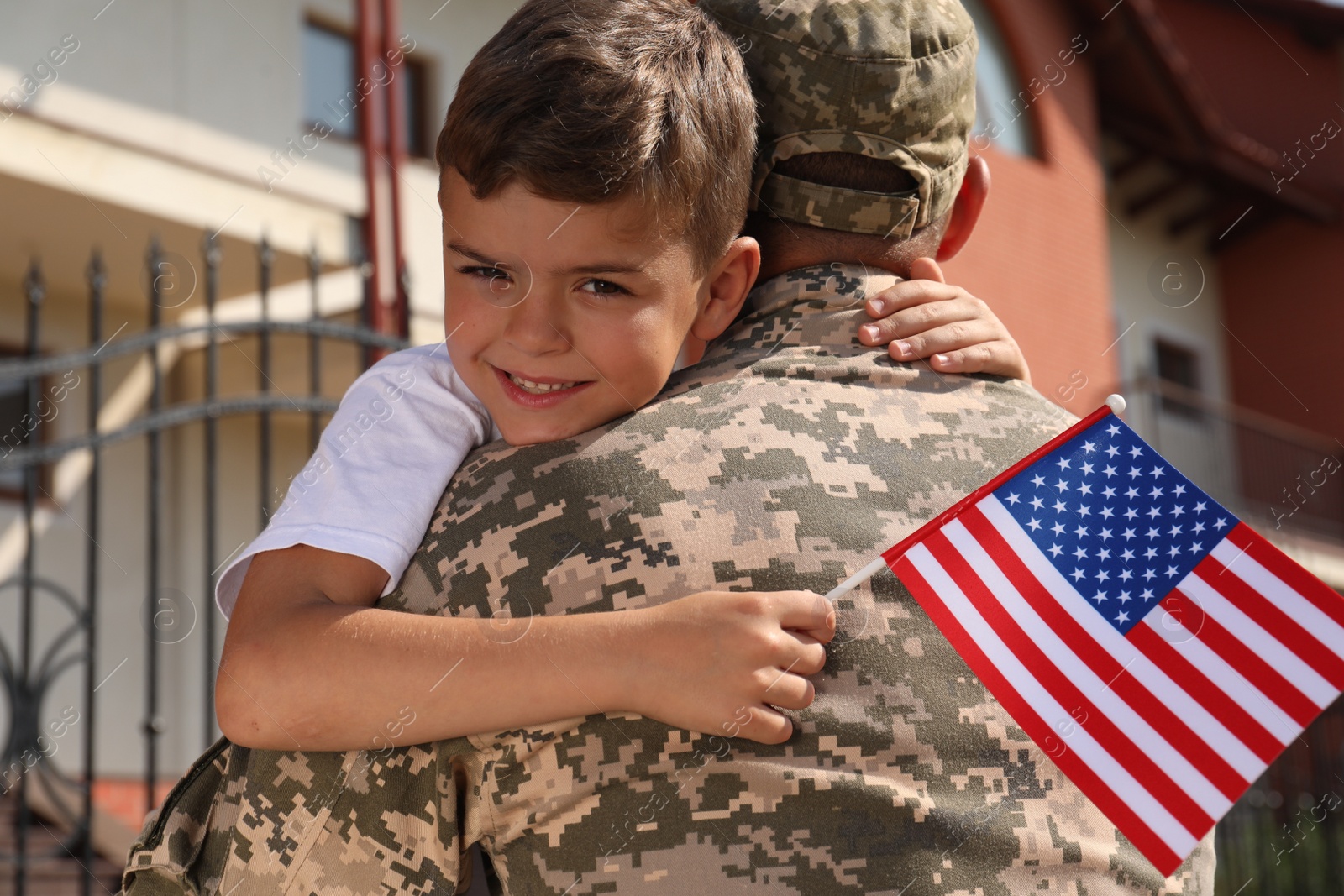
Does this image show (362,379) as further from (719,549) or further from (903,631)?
(903,631)

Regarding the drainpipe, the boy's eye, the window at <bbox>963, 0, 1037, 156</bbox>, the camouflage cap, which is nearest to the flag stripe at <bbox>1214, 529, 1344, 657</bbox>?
the camouflage cap

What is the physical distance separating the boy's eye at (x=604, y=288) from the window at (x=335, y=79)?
7.47 meters

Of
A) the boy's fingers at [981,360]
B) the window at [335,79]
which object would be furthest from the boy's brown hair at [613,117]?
the window at [335,79]

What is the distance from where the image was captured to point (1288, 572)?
1712mm

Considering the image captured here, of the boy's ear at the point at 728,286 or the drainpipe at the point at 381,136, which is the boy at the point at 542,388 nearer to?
the boy's ear at the point at 728,286

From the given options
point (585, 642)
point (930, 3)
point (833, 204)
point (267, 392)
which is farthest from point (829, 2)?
point (267, 392)

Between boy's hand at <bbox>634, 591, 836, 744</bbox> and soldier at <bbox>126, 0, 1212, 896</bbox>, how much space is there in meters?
0.02

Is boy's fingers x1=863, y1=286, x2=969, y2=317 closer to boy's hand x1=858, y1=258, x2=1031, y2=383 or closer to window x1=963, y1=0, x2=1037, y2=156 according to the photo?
boy's hand x1=858, y1=258, x2=1031, y2=383

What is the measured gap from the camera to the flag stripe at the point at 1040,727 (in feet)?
4.95

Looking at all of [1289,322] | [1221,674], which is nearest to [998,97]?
[1289,322]

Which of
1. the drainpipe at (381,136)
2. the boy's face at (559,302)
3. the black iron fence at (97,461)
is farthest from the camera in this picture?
the drainpipe at (381,136)

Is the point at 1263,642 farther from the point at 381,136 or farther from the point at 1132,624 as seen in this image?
the point at 381,136

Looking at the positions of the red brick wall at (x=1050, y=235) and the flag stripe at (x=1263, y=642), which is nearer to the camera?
the flag stripe at (x=1263, y=642)

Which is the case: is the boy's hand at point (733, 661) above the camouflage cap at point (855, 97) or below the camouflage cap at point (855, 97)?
below
